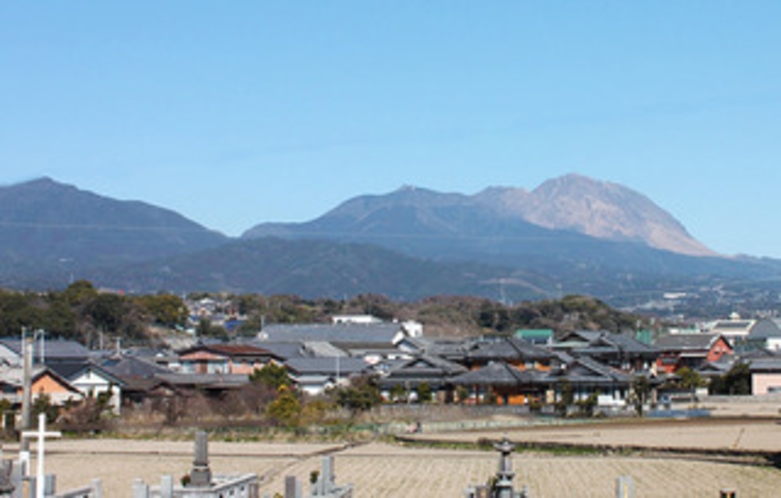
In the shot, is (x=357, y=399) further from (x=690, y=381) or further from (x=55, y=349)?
(x=690, y=381)

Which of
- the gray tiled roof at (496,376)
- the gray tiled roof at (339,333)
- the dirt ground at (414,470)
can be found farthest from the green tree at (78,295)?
the dirt ground at (414,470)

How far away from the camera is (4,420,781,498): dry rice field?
24891 mm

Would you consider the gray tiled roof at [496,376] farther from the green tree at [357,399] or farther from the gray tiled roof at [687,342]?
the gray tiled roof at [687,342]

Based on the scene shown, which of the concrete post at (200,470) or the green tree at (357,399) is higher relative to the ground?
the concrete post at (200,470)

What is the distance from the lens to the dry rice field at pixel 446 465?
24891 millimetres

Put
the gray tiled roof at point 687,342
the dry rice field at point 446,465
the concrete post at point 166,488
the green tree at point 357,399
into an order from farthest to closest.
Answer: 1. the gray tiled roof at point 687,342
2. the green tree at point 357,399
3. the dry rice field at point 446,465
4. the concrete post at point 166,488

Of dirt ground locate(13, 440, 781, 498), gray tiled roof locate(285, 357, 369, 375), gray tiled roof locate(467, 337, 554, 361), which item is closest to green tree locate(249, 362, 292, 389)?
gray tiled roof locate(285, 357, 369, 375)

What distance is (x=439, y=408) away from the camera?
49656 mm

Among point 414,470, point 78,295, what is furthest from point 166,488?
point 78,295

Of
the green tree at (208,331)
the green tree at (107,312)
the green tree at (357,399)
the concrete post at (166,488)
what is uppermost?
the green tree at (107,312)

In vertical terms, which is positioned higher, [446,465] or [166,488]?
[166,488]

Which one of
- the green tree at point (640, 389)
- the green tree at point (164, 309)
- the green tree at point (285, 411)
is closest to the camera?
the green tree at point (285, 411)

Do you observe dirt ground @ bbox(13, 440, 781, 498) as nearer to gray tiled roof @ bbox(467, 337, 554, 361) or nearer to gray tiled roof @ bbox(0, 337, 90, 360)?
gray tiled roof @ bbox(467, 337, 554, 361)

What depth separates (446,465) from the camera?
1176 inches
